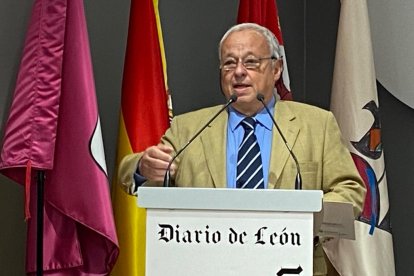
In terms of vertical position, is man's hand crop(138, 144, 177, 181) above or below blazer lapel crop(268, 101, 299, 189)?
below

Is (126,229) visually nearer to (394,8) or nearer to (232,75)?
(232,75)

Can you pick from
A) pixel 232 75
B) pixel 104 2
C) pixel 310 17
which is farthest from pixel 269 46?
pixel 310 17

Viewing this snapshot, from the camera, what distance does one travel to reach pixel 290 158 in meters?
2.32

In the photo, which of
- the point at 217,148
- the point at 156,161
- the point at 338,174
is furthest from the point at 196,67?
the point at 156,161

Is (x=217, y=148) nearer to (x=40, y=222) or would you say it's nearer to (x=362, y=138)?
(x=40, y=222)

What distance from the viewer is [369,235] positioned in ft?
10.6

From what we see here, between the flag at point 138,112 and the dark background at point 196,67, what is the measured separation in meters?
0.36

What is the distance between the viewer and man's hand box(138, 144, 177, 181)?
2064 mm

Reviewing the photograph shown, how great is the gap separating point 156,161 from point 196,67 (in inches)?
68.2

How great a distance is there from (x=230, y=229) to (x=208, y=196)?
90mm

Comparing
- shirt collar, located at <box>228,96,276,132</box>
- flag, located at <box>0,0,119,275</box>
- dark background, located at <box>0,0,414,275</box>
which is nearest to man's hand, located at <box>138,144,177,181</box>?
shirt collar, located at <box>228,96,276,132</box>

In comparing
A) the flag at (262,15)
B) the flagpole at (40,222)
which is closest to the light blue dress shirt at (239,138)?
the flagpole at (40,222)

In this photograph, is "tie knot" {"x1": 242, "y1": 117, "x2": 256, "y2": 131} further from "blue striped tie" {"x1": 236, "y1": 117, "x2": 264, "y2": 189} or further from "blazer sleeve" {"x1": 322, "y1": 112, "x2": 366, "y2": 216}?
"blazer sleeve" {"x1": 322, "y1": 112, "x2": 366, "y2": 216}

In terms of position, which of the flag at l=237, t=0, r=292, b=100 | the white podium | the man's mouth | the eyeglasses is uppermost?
the flag at l=237, t=0, r=292, b=100
